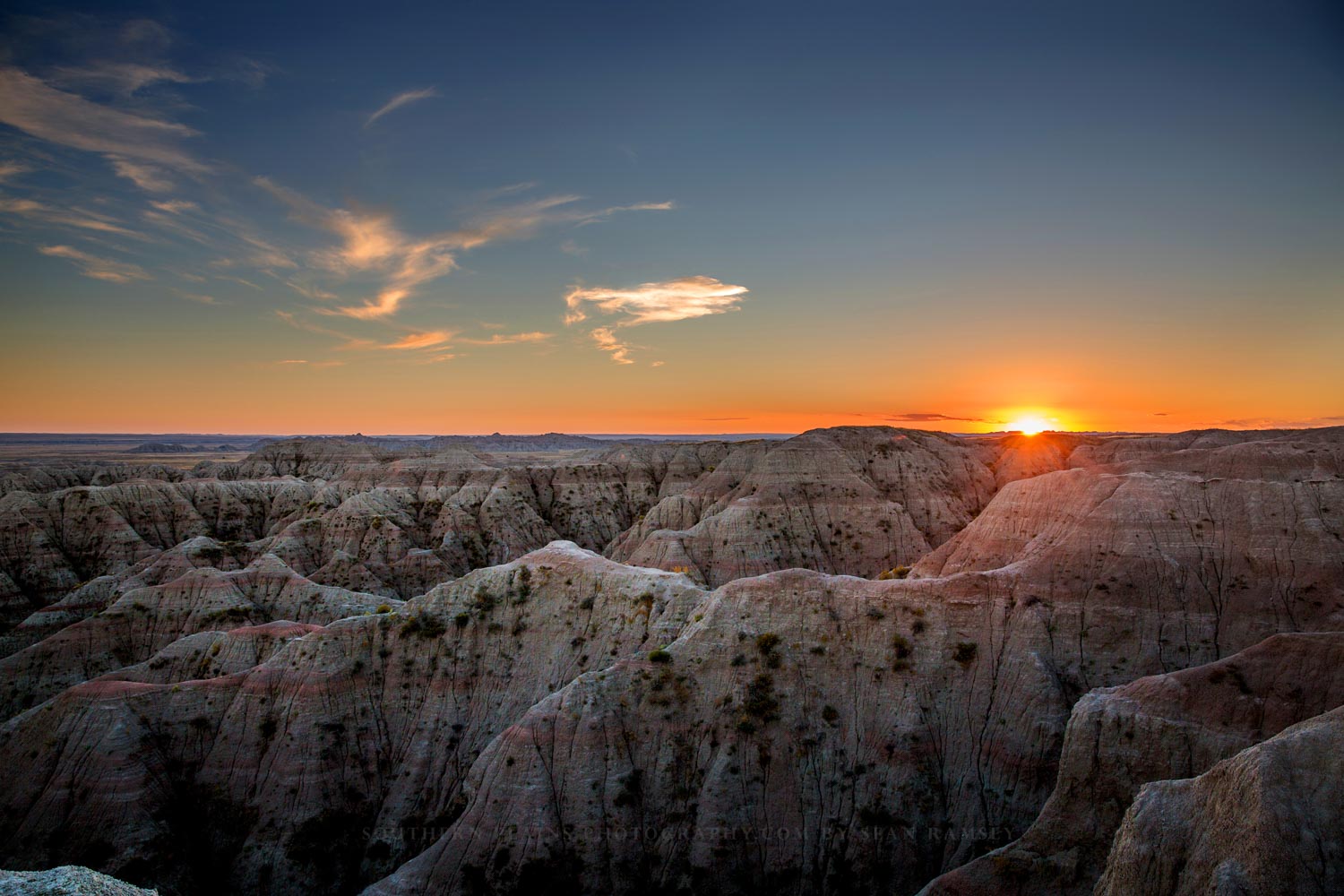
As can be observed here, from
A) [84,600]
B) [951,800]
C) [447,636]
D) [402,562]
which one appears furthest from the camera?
[402,562]

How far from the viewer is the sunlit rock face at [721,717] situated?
29.4 m

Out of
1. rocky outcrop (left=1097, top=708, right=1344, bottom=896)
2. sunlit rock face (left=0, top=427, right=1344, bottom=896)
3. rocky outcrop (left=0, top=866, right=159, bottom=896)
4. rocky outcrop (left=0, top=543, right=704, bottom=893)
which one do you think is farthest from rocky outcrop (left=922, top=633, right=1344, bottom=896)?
rocky outcrop (left=0, top=866, right=159, bottom=896)

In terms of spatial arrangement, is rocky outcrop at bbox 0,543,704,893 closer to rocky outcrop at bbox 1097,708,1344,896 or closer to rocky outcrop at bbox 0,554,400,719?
rocky outcrop at bbox 0,554,400,719

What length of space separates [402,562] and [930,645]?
265 ft

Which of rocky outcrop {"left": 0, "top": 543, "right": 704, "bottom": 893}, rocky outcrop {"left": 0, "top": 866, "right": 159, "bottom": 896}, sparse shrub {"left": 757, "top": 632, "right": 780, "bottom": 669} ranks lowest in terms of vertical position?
rocky outcrop {"left": 0, "top": 543, "right": 704, "bottom": 893}

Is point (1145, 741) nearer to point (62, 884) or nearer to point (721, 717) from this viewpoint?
point (721, 717)

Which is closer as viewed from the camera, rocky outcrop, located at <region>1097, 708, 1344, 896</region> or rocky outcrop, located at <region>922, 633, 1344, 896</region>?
rocky outcrop, located at <region>1097, 708, 1344, 896</region>

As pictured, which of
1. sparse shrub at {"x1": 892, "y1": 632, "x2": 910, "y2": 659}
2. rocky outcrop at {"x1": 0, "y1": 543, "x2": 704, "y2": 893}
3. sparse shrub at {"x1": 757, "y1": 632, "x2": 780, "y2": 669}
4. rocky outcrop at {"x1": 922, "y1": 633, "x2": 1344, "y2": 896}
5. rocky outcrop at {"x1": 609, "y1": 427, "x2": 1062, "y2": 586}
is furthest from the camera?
rocky outcrop at {"x1": 609, "y1": 427, "x2": 1062, "y2": 586}

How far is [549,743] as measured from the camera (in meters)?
38.3

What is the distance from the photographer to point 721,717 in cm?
3997

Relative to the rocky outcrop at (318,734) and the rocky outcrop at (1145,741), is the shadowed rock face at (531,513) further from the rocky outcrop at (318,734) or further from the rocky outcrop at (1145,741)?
the rocky outcrop at (1145,741)

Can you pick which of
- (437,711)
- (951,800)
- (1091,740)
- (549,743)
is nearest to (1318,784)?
(1091,740)

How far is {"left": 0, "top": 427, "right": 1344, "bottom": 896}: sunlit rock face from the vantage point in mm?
29391

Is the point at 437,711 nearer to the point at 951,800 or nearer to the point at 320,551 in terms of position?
the point at 951,800
